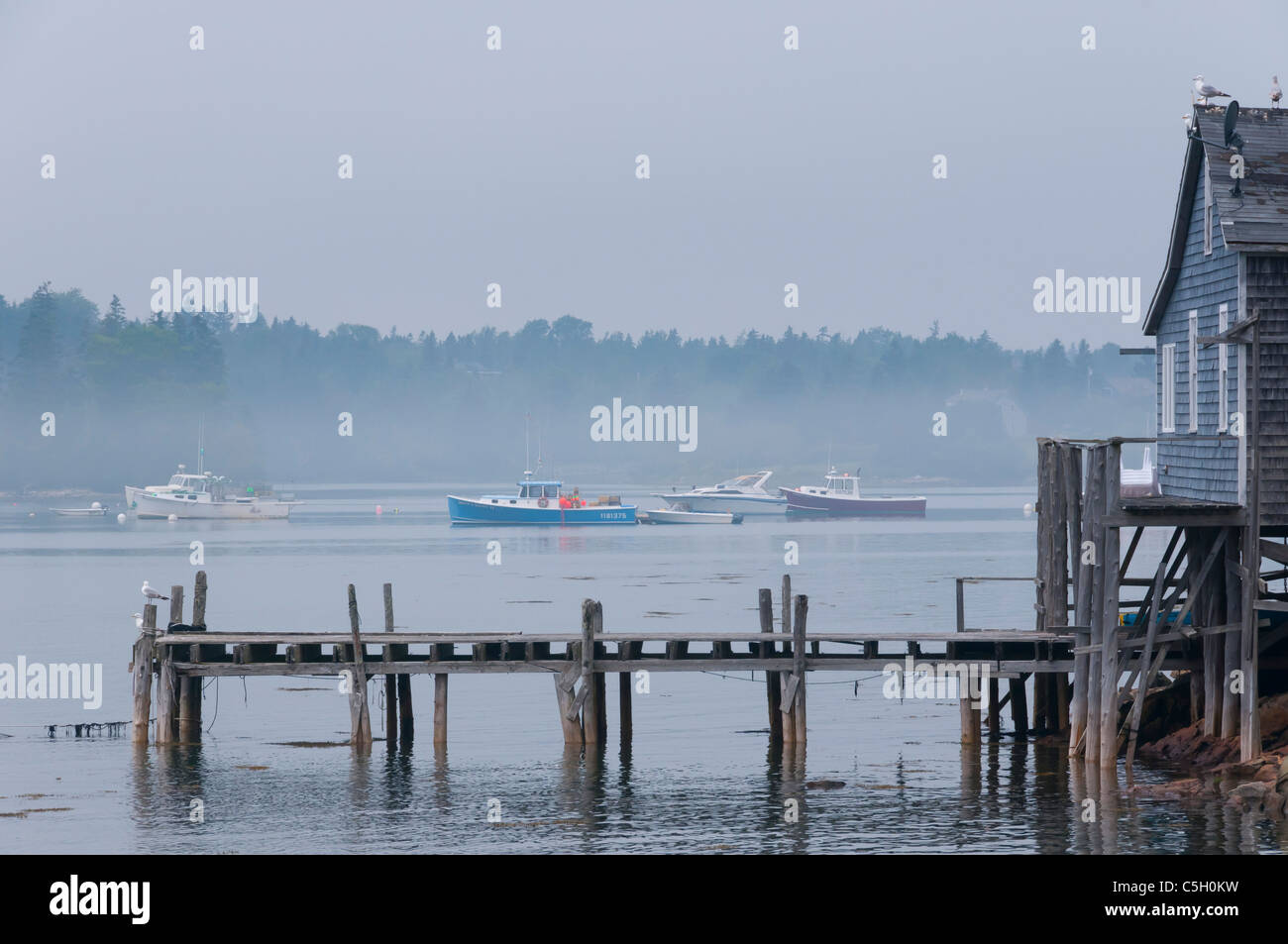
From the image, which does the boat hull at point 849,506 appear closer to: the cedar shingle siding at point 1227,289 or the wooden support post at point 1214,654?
the cedar shingle siding at point 1227,289

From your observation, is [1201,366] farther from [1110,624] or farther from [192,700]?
[192,700]

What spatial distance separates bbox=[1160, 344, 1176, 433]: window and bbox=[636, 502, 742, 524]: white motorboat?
4840 inches

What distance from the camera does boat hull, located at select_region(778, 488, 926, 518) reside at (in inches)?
6890

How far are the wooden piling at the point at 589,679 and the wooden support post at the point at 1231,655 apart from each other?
11.3 metres

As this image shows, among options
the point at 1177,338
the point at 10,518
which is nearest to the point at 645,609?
the point at 1177,338

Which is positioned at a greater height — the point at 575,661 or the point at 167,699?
the point at 575,661

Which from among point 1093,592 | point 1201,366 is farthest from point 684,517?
point 1093,592

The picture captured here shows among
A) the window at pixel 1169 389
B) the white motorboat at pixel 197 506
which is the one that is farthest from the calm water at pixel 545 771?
the white motorboat at pixel 197 506

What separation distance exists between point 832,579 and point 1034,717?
168ft

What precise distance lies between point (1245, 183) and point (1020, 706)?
11.3 m

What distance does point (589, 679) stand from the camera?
3234cm

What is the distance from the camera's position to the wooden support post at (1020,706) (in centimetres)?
3356

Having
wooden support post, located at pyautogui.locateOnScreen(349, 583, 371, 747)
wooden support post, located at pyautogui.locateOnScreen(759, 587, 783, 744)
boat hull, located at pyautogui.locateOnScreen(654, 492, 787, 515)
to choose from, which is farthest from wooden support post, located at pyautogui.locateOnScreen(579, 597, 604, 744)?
boat hull, located at pyautogui.locateOnScreen(654, 492, 787, 515)

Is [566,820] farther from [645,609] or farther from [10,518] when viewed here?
[10,518]
